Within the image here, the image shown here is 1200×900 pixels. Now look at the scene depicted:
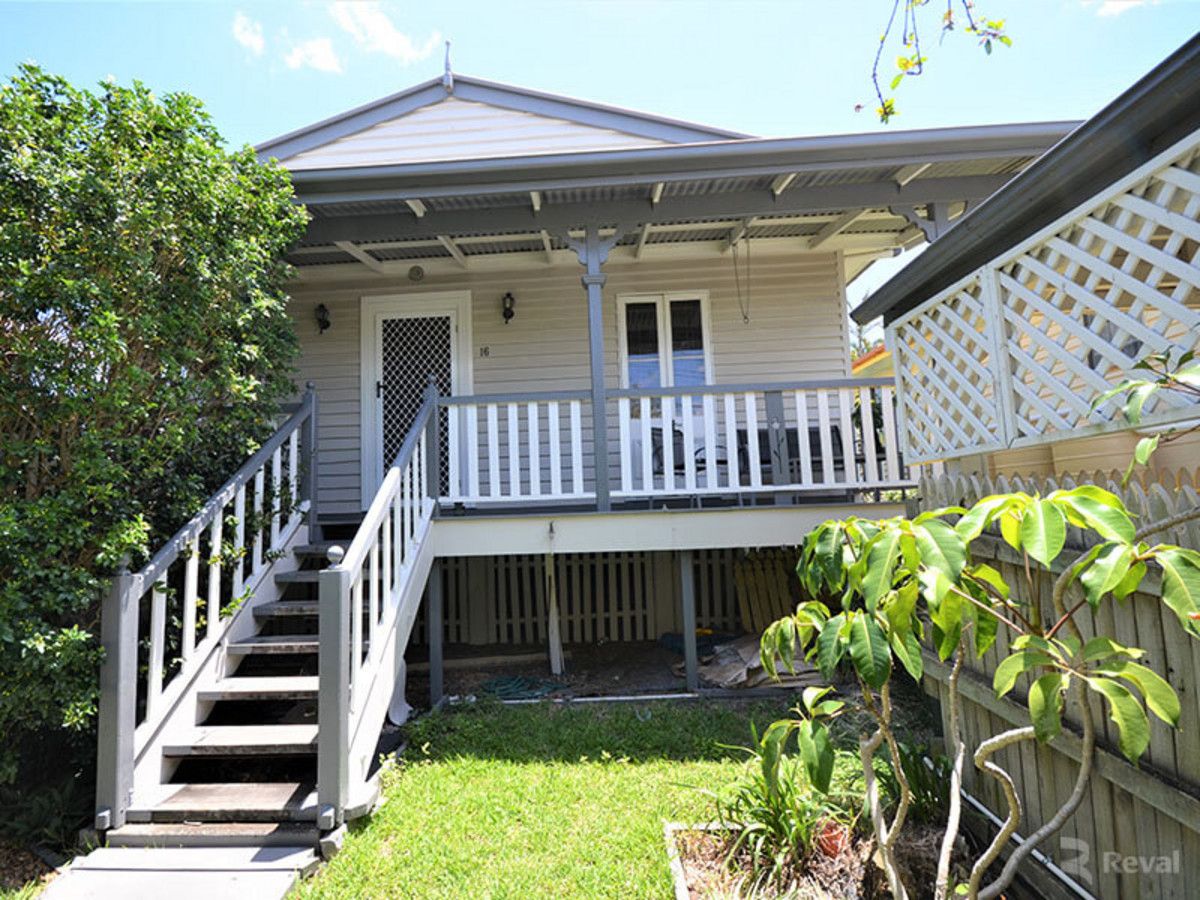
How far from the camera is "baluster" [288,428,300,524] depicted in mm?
4398

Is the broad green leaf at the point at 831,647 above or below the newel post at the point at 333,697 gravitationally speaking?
above

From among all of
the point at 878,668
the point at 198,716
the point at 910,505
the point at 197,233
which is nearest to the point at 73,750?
the point at 198,716

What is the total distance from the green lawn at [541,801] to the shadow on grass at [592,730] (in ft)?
0.04

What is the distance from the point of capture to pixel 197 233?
10.6 ft

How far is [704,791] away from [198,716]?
270 cm

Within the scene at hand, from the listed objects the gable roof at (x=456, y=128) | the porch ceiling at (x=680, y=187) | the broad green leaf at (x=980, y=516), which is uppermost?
the gable roof at (x=456, y=128)

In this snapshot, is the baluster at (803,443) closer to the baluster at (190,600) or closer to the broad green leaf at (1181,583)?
the broad green leaf at (1181,583)

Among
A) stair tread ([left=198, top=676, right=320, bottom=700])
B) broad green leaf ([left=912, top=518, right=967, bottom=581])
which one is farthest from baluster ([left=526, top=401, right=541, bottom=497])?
broad green leaf ([left=912, top=518, right=967, bottom=581])

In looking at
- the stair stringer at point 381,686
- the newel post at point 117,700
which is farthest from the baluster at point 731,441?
the newel post at point 117,700

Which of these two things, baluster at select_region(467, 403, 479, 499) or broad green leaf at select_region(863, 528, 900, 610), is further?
baluster at select_region(467, 403, 479, 499)

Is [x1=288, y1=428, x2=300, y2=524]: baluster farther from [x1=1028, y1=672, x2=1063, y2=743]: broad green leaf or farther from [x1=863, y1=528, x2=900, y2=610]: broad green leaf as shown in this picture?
[x1=1028, y1=672, x2=1063, y2=743]: broad green leaf

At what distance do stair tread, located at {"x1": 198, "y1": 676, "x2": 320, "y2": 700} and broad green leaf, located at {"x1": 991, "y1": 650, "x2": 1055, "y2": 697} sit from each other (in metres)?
3.17

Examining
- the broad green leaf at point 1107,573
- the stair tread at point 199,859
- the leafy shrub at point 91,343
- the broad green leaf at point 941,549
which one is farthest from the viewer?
the leafy shrub at point 91,343

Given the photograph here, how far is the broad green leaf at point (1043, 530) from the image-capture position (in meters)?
1.33
